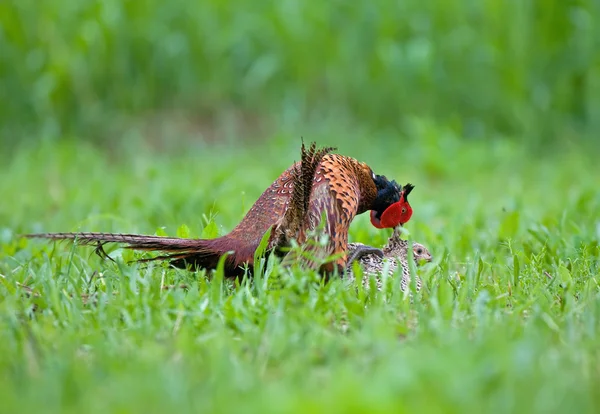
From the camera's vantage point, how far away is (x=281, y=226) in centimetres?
301

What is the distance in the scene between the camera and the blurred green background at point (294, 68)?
291 inches

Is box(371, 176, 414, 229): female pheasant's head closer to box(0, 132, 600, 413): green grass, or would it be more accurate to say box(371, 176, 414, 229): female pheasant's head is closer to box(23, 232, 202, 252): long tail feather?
box(0, 132, 600, 413): green grass

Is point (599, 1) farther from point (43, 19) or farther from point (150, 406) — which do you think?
point (150, 406)

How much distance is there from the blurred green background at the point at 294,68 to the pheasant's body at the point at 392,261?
4209 millimetres

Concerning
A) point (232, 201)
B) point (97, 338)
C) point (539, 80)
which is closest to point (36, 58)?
point (232, 201)

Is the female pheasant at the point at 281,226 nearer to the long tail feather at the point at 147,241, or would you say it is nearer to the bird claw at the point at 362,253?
the long tail feather at the point at 147,241

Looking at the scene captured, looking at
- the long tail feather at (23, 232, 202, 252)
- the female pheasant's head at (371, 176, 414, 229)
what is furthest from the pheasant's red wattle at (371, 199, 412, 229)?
the long tail feather at (23, 232, 202, 252)

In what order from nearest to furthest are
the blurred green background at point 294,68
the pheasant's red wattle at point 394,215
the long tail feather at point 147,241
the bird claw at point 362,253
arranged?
1. the long tail feather at point 147,241
2. the bird claw at point 362,253
3. the pheasant's red wattle at point 394,215
4. the blurred green background at point 294,68

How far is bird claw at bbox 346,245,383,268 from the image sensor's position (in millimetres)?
3176

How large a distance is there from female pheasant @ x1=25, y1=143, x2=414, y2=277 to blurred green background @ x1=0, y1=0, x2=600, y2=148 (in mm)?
4465

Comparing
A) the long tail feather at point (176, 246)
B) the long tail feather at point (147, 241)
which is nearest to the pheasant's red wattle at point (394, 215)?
the long tail feather at point (176, 246)

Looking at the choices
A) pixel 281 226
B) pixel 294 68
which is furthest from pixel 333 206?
pixel 294 68

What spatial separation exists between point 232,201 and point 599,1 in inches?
166

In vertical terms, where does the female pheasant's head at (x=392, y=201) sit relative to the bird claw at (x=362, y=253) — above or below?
above
